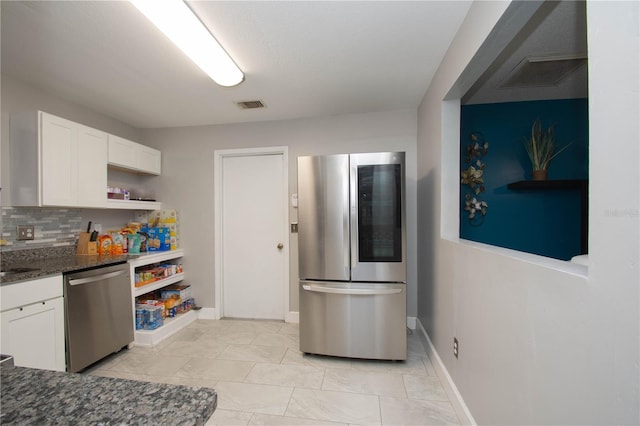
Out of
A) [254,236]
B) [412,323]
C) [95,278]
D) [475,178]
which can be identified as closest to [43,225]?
[95,278]

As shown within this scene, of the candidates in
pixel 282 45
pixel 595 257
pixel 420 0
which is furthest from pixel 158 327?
pixel 420 0

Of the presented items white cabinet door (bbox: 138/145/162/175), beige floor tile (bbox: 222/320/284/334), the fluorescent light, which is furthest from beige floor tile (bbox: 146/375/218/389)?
the fluorescent light

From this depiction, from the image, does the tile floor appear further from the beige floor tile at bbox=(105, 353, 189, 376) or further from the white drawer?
the white drawer

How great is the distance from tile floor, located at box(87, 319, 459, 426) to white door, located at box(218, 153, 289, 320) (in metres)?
0.46

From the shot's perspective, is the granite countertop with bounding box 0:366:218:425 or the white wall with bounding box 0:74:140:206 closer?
the granite countertop with bounding box 0:366:218:425

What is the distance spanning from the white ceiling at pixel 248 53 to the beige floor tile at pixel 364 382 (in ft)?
8.22

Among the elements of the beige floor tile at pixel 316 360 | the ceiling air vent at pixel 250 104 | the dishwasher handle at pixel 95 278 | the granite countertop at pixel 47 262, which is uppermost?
the ceiling air vent at pixel 250 104

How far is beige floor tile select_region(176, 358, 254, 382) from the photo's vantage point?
194 centimetres

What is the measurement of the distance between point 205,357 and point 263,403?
0.86 metres

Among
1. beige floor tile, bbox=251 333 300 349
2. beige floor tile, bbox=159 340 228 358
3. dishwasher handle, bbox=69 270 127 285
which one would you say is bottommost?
beige floor tile, bbox=251 333 300 349

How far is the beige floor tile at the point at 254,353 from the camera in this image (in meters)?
2.19

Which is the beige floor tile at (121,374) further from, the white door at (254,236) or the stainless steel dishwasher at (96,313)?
the white door at (254,236)

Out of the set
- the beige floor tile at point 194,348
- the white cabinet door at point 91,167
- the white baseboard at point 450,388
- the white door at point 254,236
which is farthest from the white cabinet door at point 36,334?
the white baseboard at point 450,388

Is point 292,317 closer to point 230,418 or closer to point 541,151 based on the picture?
point 230,418
